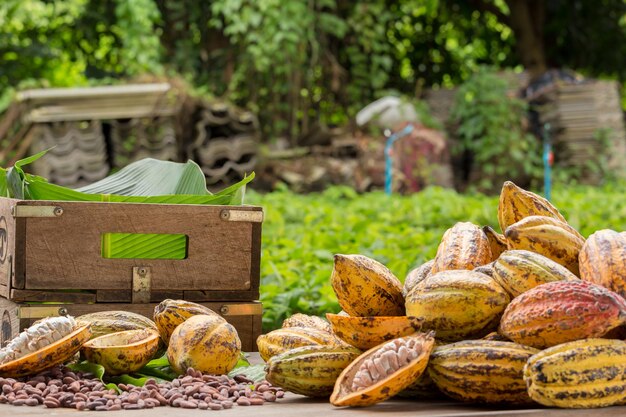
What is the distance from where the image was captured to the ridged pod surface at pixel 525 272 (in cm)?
197

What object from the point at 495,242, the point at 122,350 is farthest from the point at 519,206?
the point at 122,350

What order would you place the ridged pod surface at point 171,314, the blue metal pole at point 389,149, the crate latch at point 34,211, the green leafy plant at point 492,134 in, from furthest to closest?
the green leafy plant at point 492,134, the blue metal pole at point 389,149, the crate latch at point 34,211, the ridged pod surface at point 171,314

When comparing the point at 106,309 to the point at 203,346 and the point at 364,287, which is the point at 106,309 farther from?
the point at 364,287

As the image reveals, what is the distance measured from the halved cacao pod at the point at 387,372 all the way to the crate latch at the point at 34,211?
3.63ft

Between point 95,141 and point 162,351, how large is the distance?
29.3ft

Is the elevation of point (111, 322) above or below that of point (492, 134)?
below

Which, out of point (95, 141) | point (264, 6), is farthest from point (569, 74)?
point (95, 141)

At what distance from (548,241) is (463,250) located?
0.18 meters

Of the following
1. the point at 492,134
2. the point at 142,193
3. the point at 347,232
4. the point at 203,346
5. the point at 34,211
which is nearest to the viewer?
the point at 203,346

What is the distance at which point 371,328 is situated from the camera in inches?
77.3

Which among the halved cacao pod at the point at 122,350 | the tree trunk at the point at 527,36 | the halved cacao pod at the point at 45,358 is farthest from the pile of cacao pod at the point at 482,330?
the tree trunk at the point at 527,36

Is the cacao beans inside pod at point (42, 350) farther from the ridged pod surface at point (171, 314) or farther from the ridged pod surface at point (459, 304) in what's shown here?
the ridged pod surface at point (459, 304)

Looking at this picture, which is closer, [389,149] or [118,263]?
[118,263]

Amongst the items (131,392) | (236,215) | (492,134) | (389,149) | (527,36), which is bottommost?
(131,392)
